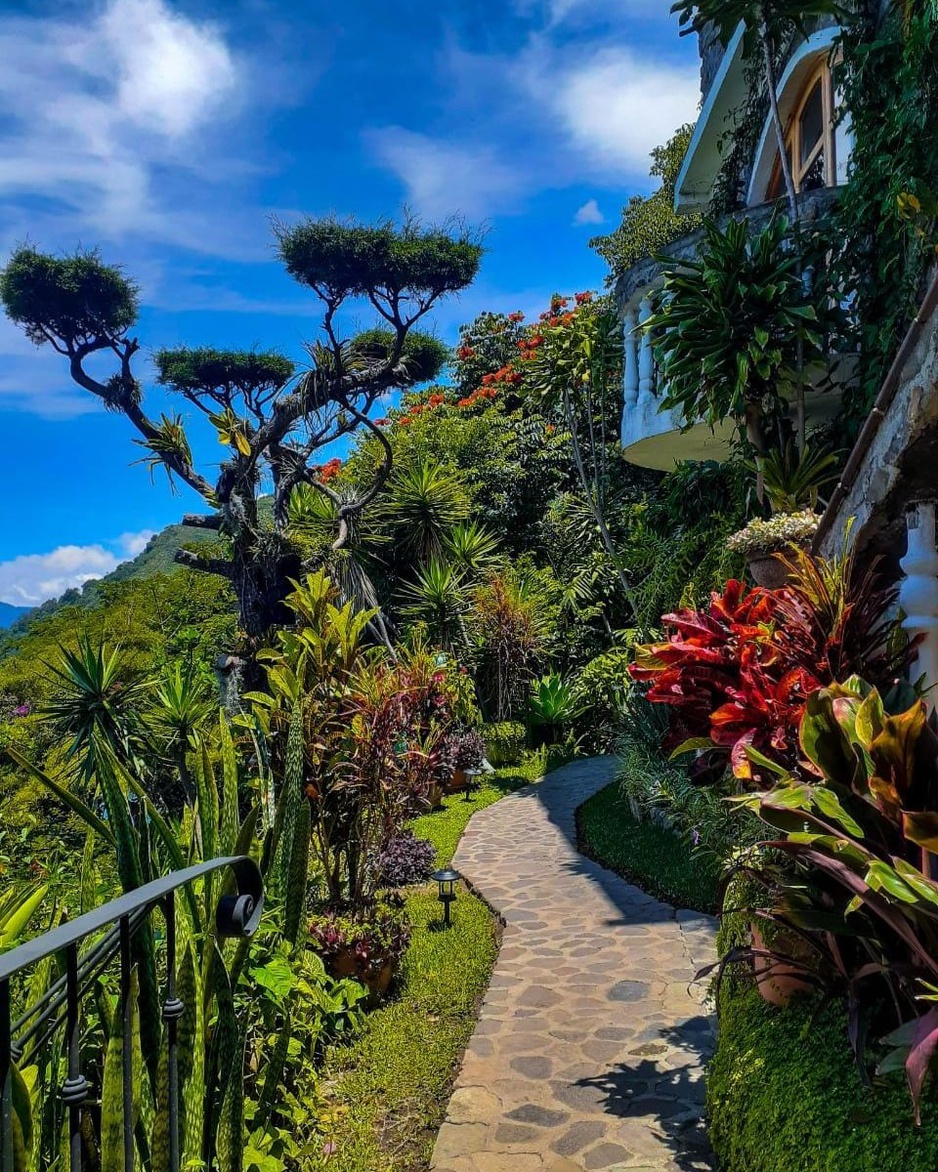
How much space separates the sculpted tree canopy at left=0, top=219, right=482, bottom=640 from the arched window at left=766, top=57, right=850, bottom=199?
627cm

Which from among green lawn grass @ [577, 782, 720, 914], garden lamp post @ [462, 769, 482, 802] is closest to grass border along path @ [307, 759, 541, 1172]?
green lawn grass @ [577, 782, 720, 914]

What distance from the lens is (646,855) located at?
7.47 m

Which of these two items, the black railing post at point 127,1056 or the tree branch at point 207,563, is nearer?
the black railing post at point 127,1056

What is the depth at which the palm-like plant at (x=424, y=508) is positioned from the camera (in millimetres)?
15031

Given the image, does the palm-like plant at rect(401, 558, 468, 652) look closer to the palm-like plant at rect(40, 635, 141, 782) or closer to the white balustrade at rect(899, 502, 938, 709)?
the palm-like plant at rect(40, 635, 141, 782)

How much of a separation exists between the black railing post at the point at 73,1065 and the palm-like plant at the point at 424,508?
13.6 metres

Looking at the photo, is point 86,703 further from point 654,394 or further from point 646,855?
point 654,394

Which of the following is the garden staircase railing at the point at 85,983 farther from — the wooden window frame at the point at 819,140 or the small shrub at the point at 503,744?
the small shrub at the point at 503,744

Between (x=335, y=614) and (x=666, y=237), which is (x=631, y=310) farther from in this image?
(x=666, y=237)

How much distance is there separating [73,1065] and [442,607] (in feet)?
41.5

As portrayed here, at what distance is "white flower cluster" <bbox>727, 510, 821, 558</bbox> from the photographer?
181 inches

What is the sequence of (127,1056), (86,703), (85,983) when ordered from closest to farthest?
(127,1056) → (85,983) → (86,703)

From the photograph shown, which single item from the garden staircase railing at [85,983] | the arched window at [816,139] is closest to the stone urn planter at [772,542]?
the garden staircase railing at [85,983]

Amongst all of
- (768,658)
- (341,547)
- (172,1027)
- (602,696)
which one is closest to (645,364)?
(602,696)
